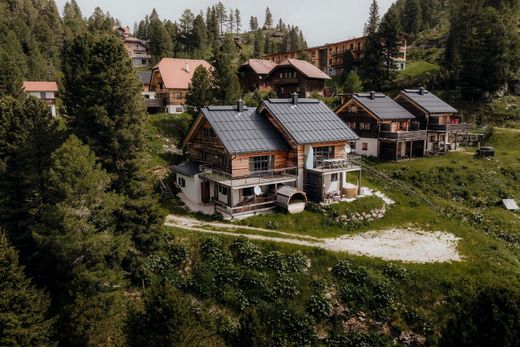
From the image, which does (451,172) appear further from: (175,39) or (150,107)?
(175,39)

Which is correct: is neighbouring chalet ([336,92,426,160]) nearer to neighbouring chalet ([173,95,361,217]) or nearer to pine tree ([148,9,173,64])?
neighbouring chalet ([173,95,361,217])

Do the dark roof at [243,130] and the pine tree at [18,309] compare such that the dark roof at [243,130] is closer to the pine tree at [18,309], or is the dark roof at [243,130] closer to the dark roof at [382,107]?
the dark roof at [382,107]

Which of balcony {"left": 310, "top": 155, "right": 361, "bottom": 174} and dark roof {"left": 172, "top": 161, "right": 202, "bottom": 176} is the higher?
balcony {"left": 310, "top": 155, "right": 361, "bottom": 174}

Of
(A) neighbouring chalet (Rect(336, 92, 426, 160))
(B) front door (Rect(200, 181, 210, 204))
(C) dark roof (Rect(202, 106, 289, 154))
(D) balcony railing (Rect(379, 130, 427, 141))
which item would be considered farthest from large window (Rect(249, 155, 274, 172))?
(D) balcony railing (Rect(379, 130, 427, 141))

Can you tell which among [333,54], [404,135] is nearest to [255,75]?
[333,54]

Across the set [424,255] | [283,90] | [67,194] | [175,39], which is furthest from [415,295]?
[175,39]

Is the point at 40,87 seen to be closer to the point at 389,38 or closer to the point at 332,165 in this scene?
the point at 332,165
